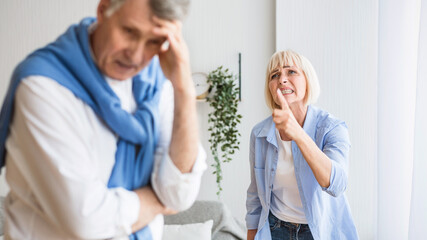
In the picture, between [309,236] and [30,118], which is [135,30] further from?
[309,236]

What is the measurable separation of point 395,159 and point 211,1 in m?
2.07

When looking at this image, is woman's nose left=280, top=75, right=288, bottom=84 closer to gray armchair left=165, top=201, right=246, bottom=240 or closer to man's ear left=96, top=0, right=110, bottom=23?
man's ear left=96, top=0, right=110, bottom=23

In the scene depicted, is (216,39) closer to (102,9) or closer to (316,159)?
(316,159)

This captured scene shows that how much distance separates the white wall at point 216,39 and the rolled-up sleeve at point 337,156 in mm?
1776

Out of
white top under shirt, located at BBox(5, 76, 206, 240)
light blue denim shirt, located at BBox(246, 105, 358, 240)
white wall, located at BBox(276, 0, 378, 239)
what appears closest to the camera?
white top under shirt, located at BBox(5, 76, 206, 240)

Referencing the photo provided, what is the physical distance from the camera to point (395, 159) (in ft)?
8.71

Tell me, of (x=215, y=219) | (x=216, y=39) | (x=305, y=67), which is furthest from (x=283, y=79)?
(x=216, y=39)

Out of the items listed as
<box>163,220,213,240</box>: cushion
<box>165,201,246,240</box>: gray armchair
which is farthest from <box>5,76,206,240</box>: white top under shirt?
<box>165,201,246,240</box>: gray armchair

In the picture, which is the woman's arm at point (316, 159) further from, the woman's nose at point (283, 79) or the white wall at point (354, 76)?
the white wall at point (354, 76)

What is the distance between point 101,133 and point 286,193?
3.93 feet

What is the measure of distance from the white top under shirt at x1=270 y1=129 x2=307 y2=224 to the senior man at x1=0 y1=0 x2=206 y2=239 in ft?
3.37

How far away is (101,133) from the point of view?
0.81 meters

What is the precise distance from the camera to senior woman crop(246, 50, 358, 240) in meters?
1.59

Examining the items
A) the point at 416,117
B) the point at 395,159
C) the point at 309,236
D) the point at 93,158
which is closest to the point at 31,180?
the point at 93,158
